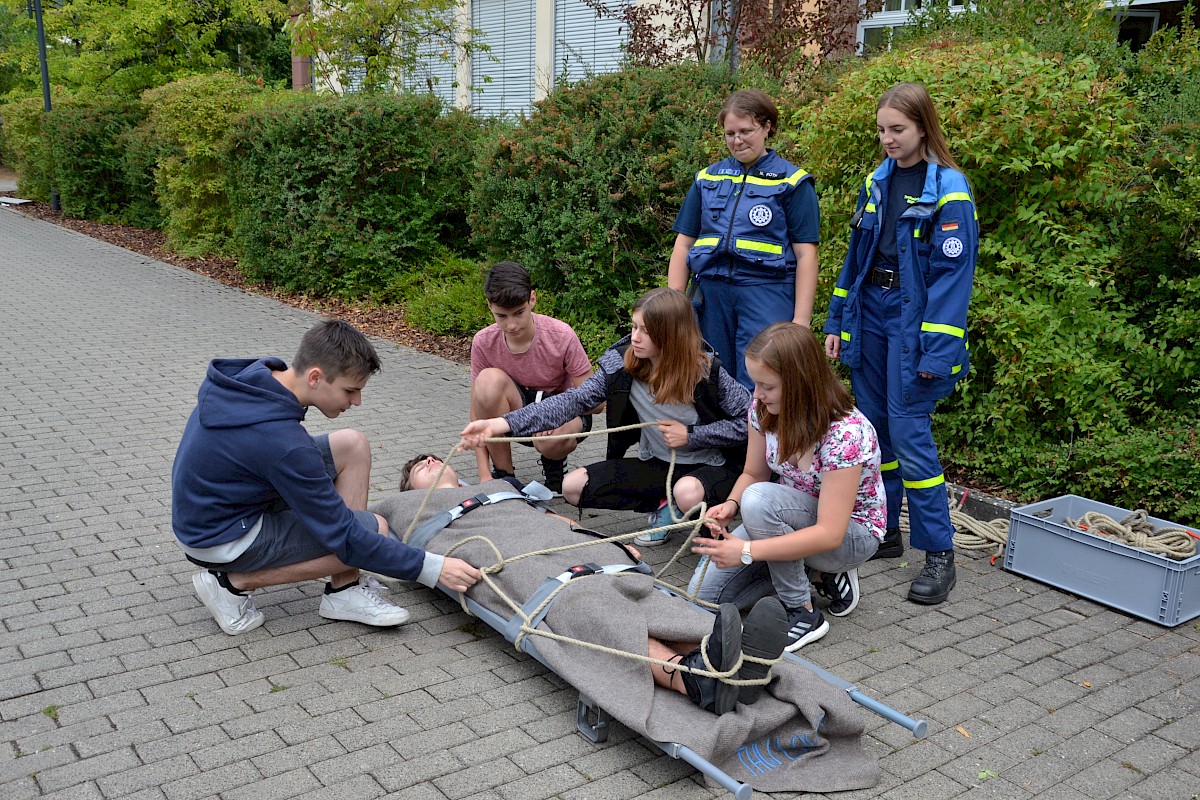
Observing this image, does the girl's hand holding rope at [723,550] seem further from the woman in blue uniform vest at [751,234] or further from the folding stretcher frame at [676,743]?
the woman in blue uniform vest at [751,234]

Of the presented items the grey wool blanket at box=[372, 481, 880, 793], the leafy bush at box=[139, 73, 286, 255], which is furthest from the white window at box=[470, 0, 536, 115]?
the grey wool blanket at box=[372, 481, 880, 793]

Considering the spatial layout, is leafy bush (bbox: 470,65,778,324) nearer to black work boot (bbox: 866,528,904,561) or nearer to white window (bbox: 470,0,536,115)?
black work boot (bbox: 866,528,904,561)

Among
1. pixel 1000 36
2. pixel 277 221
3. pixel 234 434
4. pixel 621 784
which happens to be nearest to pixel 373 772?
pixel 621 784

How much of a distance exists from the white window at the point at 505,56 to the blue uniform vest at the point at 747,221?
12656 mm

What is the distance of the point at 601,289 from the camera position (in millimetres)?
8281

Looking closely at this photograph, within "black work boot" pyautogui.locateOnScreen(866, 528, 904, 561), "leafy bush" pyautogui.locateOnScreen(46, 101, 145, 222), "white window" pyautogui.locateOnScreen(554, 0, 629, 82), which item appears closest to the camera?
"black work boot" pyautogui.locateOnScreen(866, 528, 904, 561)

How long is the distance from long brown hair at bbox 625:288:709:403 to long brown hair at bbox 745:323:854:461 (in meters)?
0.69

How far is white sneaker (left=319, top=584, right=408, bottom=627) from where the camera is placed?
407 cm

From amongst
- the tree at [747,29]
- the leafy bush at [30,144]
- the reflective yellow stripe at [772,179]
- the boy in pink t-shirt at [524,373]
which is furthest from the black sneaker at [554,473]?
the leafy bush at [30,144]

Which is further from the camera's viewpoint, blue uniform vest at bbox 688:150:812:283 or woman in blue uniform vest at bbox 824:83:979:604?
blue uniform vest at bbox 688:150:812:283

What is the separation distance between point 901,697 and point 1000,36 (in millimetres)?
5717

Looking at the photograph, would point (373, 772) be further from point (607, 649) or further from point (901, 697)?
point (901, 697)

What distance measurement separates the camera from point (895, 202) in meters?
4.43

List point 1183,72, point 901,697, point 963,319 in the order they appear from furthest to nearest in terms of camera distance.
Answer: point 1183,72, point 963,319, point 901,697
